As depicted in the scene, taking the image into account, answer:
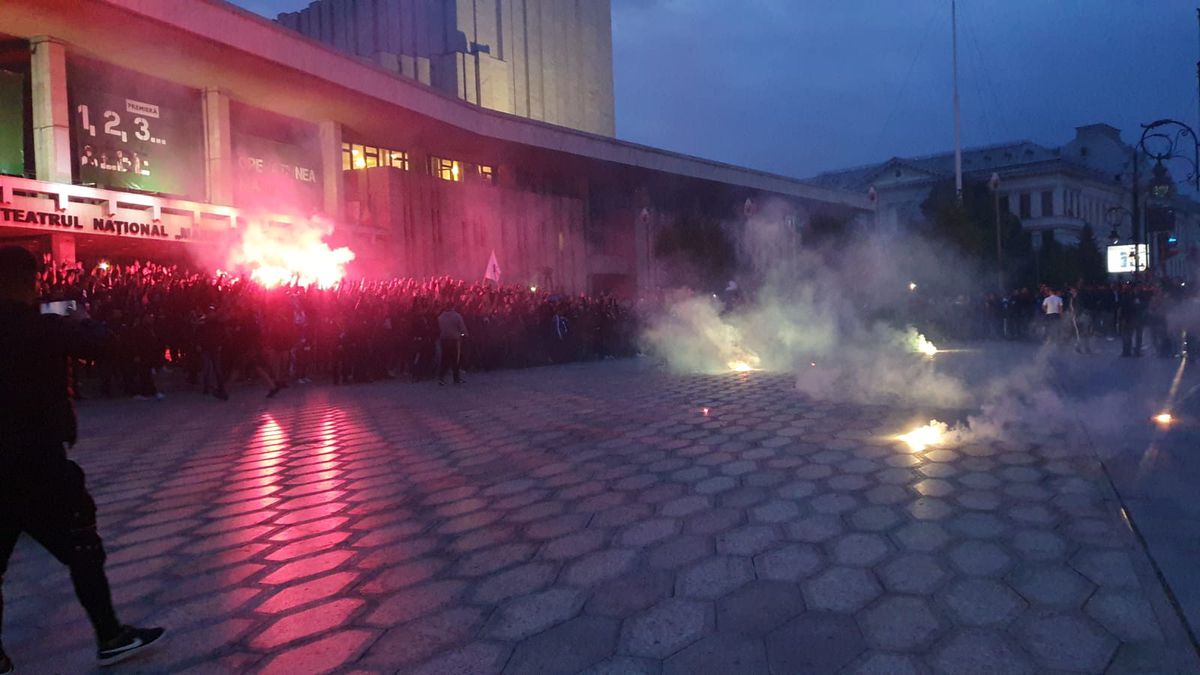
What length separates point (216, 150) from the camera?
63.3 ft

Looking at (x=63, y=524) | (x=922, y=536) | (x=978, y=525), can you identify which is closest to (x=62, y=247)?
(x=63, y=524)

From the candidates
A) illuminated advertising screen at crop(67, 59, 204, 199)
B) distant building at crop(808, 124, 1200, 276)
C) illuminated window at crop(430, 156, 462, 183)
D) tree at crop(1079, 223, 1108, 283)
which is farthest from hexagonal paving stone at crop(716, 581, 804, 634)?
tree at crop(1079, 223, 1108, 283)

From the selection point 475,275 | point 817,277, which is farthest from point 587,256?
point 817,277

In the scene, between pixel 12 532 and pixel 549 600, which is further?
pixel 549 600

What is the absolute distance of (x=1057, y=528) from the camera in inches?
171

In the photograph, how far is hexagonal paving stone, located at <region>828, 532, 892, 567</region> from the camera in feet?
13.0

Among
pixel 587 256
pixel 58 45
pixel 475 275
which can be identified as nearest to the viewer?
pixel 58 45

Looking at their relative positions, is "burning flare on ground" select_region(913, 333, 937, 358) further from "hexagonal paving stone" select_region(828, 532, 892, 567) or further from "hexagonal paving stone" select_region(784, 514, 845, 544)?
"hexagonal paving stone" select_region(828, 532, 892, 567)

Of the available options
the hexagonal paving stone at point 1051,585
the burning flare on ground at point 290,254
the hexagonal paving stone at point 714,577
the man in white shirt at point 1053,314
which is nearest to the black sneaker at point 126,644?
the hexagonal paving stone at point 714,577

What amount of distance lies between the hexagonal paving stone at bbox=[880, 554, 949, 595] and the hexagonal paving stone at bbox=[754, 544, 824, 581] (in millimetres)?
341

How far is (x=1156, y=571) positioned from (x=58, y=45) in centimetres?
1951

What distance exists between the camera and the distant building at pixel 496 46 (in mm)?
35188

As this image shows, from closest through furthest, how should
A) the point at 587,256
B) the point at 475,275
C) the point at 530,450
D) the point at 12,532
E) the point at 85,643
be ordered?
the point at 12,532
the point at 85,643
the point at 530,450
the point at 475,275
the point at 587,256

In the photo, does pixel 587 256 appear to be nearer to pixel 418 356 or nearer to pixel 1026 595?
pixel 418 356
